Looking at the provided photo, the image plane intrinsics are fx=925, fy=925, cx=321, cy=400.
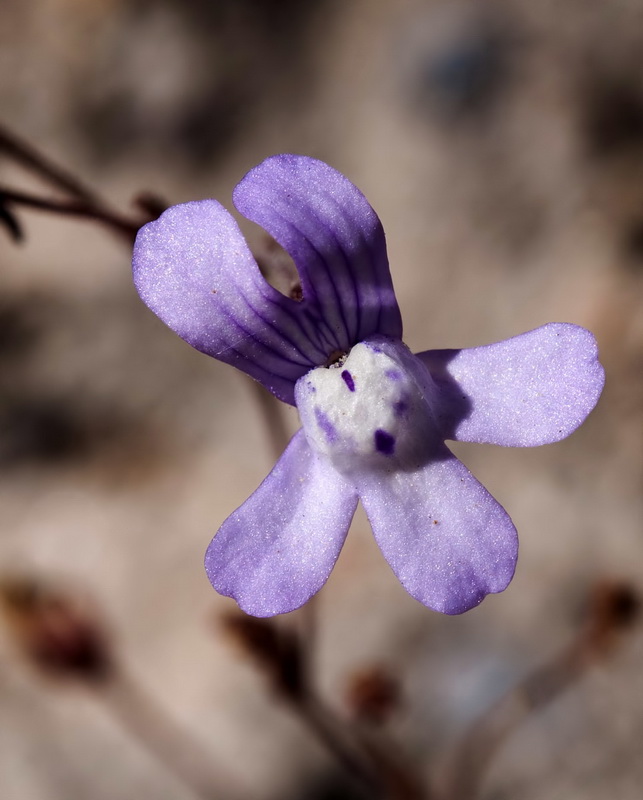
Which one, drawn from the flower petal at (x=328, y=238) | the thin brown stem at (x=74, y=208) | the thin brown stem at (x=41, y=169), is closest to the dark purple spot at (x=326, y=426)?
the flower petal at (x=328, y=238)

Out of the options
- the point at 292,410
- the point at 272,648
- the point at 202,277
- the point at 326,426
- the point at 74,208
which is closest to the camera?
the point at 202,277

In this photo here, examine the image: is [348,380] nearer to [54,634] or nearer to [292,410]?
[54,634]

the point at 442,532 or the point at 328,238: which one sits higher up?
the point at 328,238

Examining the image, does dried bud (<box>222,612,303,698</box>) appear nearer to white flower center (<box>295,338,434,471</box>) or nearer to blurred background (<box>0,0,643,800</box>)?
blurred background (<box>0,0,643,800</box>)

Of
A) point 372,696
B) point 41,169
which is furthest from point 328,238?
point 372,696

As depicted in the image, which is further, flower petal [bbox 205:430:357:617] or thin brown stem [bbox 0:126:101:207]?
thin brown stem [bbox 0:126:101:207]

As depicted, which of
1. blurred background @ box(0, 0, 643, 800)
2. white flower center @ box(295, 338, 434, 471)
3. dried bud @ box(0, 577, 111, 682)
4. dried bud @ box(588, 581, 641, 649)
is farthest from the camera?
blurred background @ box(0, 0, 643, 800)

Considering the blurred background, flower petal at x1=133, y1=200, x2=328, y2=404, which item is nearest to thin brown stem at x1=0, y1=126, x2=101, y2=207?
flower petal at x1=133, y1=200, x2=328, y2=404
